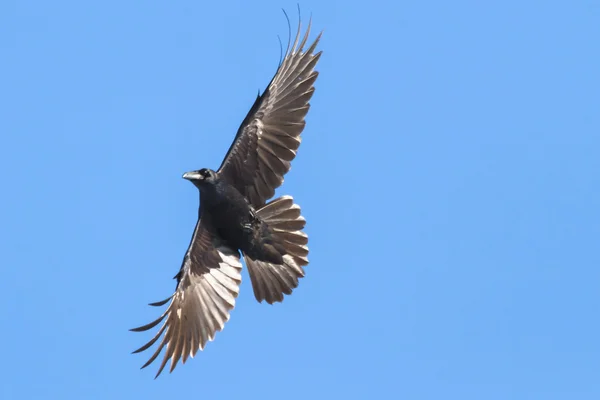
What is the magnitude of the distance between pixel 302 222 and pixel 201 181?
1.53m

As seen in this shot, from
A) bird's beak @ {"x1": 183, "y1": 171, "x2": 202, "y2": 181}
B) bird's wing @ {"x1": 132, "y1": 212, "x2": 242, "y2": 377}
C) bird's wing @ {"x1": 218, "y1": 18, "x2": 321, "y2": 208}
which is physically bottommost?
bird's wing @ {"x1": 132, "y1": 212, "x2": 242, "y2": 377}

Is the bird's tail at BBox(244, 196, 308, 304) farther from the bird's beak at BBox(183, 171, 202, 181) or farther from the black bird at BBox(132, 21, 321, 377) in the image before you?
the bird's beak at BBox(183, 171, 202, 181)

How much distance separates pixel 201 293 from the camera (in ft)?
56.6

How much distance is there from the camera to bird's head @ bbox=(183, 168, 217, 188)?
54.7 ft

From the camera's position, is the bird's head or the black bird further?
the black bird

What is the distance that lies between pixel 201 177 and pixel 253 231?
1071mm

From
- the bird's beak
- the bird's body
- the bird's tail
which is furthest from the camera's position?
the bird's tail

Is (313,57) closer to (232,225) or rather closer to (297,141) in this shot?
(297,141)

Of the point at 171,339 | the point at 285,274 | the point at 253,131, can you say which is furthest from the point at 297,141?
the point at 171,339

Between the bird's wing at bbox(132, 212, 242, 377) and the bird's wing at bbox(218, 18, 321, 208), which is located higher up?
the bird's wing at bbox(218, 18, 321, 208)

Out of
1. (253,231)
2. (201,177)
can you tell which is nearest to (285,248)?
(253,231)

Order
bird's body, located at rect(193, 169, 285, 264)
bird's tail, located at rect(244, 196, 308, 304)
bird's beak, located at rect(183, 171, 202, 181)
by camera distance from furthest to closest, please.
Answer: bird's tail, located at rect(244, 196, 308, 304)
bird's body, located at rect(193, 169, 285, 264)
bird's beak, located at rect(183, 171, 202, 181)

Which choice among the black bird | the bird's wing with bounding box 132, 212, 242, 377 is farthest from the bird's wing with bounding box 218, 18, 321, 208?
the bird's wing with bounding box 132, 212, 242, 377

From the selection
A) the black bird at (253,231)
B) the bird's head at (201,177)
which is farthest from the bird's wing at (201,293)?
the bird's head at (201,177)
